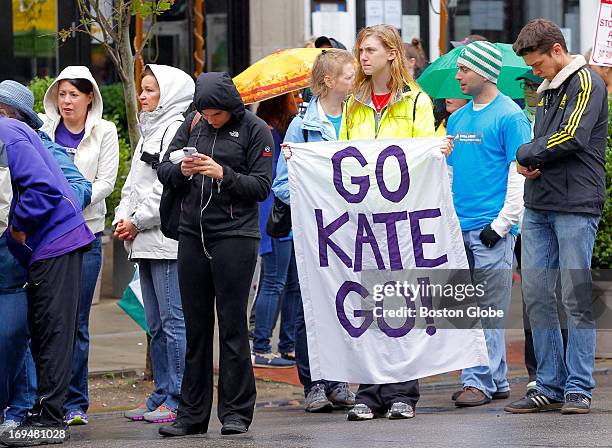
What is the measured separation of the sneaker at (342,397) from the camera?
8.18m

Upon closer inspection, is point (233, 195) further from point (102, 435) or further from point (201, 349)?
point (102, 435)

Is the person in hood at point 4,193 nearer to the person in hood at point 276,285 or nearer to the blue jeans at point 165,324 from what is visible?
the blue jeans at point 165,324

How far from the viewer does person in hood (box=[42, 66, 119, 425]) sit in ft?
26.2

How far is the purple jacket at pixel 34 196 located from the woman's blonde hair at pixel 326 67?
69.6 inches

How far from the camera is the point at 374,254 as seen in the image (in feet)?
24.9

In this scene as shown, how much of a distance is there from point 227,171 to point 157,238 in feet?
3.49

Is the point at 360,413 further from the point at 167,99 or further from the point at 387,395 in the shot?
the point at 167,99

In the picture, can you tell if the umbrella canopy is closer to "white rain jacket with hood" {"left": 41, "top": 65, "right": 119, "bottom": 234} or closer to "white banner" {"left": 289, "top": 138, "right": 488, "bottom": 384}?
"white rain jacket with hood" {"left": 41, "top": 65, "right": 119, "bottom": 234}

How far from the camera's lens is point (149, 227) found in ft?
25.9

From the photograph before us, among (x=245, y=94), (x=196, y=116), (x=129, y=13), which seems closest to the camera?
(x=196, y=116)

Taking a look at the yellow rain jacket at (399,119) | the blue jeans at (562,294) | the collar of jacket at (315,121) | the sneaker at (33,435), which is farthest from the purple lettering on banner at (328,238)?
the sneaker at (33,435)

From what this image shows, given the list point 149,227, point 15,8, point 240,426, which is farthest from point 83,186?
point 15,8

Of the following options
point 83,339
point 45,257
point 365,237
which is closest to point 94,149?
point 83,339

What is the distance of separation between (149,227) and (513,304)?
17.4 feet
